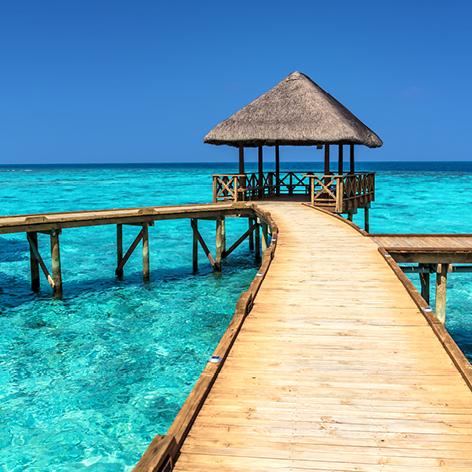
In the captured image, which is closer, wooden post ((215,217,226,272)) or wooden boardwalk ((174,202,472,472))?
wooden boardwalk ((174,202,472,472))

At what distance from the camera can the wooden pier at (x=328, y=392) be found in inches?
133

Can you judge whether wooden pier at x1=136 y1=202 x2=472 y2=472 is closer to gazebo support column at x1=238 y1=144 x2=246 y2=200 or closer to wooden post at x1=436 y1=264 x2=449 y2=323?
wooden post at x1=436 y1=264 x2=449 y2=323

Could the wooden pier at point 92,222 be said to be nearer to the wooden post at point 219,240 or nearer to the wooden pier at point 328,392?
the wooden post at point 219,240

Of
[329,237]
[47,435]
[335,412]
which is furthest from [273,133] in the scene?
[335,412]

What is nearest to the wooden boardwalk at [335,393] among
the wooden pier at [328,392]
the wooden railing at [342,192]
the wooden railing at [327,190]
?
the wooden pier at [328,392]

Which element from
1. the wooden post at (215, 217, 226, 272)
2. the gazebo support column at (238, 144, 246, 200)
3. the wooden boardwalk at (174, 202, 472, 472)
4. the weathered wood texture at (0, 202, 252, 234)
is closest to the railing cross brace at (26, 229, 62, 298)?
the weathered wood texture at (0, 202, 252, 234)

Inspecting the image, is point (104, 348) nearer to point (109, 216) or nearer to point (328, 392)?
point (109, 216)

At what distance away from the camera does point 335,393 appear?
4270 mm

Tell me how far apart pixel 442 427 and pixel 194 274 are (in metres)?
13.8

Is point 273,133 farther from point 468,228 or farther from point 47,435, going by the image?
point 468,228

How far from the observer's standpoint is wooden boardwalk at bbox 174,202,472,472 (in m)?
3.39

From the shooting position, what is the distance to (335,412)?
13.0 feet

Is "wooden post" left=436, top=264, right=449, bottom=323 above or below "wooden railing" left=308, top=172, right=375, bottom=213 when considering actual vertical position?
below

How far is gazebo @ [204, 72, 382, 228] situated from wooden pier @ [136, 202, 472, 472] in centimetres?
1034
